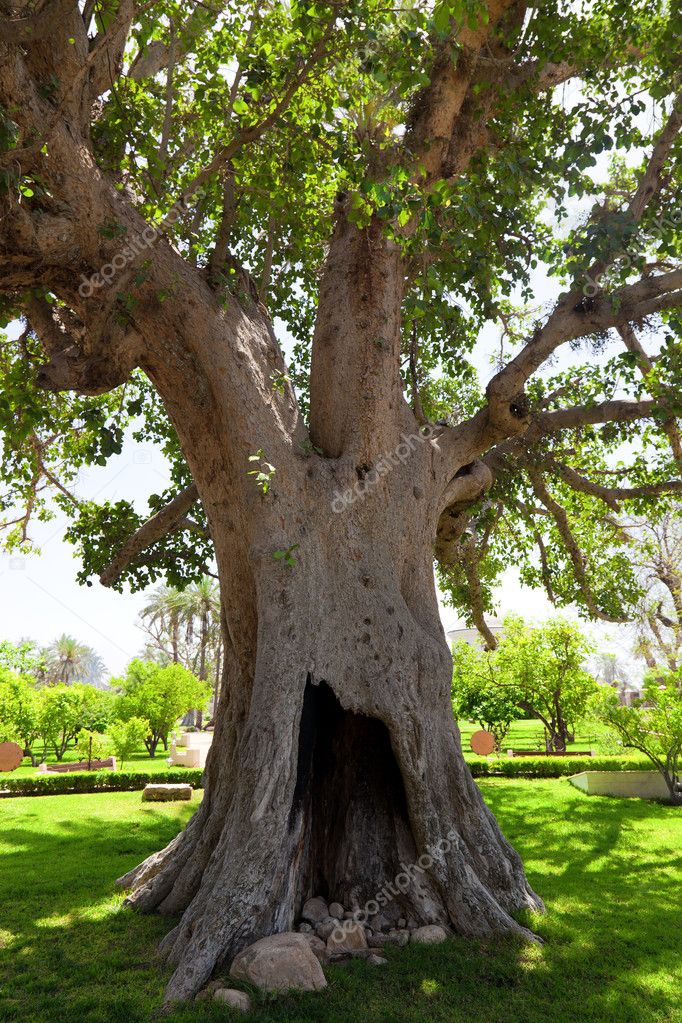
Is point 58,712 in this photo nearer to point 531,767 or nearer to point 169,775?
point 169,775

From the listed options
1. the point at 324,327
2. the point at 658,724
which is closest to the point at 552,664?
the point at 658,724

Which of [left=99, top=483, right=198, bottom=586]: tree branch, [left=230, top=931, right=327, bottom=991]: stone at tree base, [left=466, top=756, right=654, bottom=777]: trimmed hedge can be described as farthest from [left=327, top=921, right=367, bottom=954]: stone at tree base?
[left=466, top=756, right=654, bottom=777]: trimmed hedge

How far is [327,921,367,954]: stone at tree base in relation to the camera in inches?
189

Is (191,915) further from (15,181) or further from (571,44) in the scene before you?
(571,44)

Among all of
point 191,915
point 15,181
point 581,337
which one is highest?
point 581,337

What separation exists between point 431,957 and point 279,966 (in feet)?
3.54

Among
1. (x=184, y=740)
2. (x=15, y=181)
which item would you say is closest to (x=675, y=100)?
(x=15, y=181)

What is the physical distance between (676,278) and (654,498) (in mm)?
3078

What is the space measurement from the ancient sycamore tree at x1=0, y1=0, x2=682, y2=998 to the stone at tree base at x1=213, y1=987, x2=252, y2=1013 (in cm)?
29

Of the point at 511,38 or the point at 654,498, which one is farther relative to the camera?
the point at 654,498

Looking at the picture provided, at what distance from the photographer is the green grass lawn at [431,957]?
160 inches

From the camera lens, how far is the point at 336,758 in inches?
237

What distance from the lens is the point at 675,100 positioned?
23.1 feet

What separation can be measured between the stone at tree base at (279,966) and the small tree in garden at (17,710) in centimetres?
1729
